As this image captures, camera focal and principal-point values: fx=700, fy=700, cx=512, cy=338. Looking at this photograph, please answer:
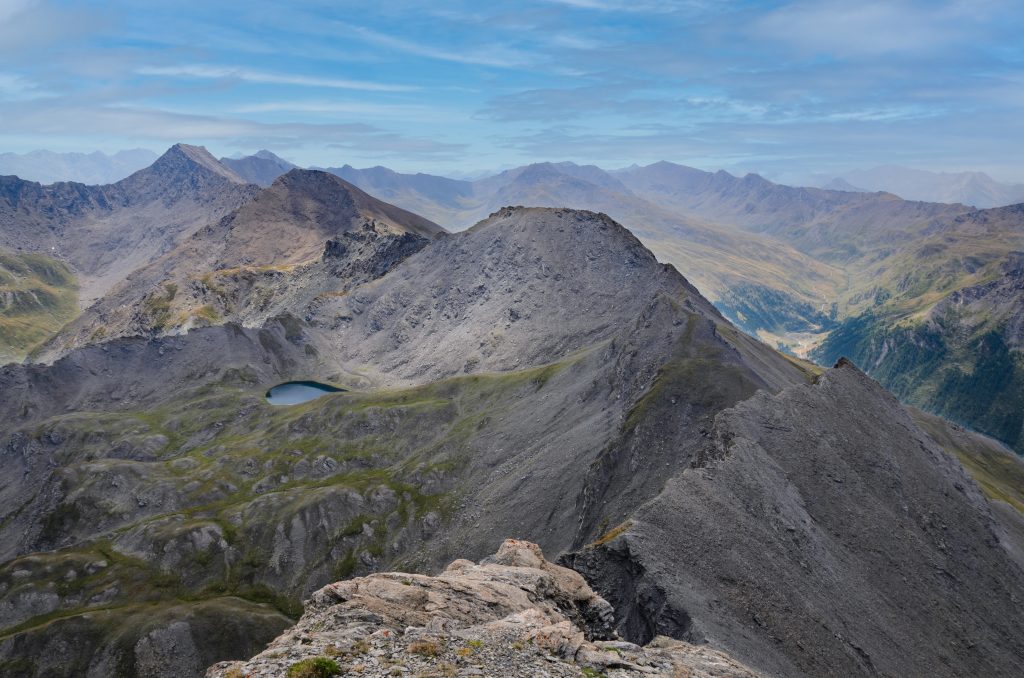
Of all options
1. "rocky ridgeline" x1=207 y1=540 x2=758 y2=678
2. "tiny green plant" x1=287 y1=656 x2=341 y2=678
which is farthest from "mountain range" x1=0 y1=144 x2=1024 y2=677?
"tiny green plant" x1=287 y1=656 x2=341 y2=678

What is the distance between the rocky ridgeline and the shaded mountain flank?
243 centimetres

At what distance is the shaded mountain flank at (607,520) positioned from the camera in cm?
6397

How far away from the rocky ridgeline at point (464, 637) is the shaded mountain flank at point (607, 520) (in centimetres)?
243

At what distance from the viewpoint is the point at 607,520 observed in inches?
3460

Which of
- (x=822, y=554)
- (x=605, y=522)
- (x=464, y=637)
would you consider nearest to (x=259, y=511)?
(x=605, y=522)

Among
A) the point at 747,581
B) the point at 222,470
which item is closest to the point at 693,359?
the point at 747,581

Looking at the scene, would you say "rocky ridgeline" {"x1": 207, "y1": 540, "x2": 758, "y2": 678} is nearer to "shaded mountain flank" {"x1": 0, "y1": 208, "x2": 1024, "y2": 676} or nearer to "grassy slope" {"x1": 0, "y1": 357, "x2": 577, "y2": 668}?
"shaded mountain flank" {"x1": 0, "y1": 208, "x2": 1024, "y2": 676}

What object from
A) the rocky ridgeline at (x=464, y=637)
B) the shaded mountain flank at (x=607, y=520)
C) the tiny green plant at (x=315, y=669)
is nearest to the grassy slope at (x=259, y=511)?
the shaded mountain flank at (x=607, y=520)

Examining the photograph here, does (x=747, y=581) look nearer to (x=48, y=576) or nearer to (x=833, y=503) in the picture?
(x=833, y=503)

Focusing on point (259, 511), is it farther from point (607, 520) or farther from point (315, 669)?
point (315, 669)

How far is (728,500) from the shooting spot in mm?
72125

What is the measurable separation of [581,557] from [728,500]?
61.5 ft

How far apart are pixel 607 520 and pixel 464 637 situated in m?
52.7

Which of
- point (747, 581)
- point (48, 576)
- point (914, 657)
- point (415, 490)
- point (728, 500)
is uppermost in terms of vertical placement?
point (728, 500)
